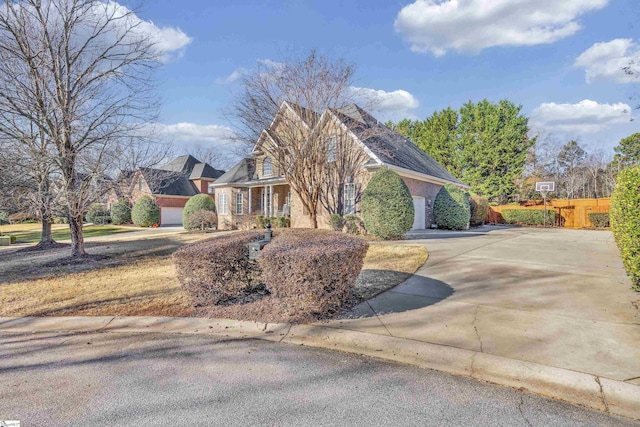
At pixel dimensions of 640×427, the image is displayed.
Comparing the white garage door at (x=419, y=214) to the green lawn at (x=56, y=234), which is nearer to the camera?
the white garage door at (x=419, y=214)

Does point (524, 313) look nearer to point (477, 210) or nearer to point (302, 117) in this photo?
point (302, 117)

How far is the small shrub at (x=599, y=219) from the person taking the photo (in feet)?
70.7

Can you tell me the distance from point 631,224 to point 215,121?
15.8 m

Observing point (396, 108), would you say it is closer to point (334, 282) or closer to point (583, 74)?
point (583, 74)

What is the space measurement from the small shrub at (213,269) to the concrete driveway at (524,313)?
6.06ft

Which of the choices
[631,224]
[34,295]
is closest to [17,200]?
[34,295]

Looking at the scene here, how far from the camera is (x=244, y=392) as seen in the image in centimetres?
279

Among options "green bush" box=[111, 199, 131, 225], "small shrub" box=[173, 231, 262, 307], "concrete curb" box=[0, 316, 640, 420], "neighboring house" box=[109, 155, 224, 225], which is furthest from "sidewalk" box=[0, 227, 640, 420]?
"green bush" box=[111, 199, 131, 225]

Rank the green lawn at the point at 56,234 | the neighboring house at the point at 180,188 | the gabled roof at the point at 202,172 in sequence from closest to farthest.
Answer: the green lawn at the point at 56,234 < the neighboring house at the point at 180,188 < the gabled roof at the point at 202,172

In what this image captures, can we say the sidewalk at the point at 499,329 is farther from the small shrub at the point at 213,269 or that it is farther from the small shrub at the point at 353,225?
the small shrub at the point at 353,225

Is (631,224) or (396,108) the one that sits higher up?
(396,108)

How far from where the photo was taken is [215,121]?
1600cm

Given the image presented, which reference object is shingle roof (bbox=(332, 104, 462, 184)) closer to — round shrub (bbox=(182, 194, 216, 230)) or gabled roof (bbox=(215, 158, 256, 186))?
gabled roof (bbox=(215, 158, 256, 186))

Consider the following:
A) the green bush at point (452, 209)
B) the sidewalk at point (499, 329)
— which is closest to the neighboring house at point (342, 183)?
the green bush at point (452, 209)
